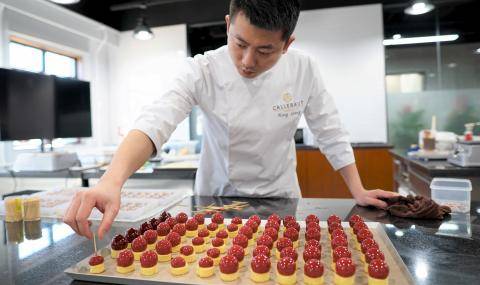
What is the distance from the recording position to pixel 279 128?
4.80 ft

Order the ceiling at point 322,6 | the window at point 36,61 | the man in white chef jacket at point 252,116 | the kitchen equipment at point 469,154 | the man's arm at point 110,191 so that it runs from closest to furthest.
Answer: the man's arm at point 110,191
the man in white chef jacket at point 252,116
the kitchen equipment at point 469,154
the window at point 36,61
the ceiling at point 322,6

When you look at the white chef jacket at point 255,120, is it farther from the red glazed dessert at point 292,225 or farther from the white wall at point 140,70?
the white wall at point 140,70

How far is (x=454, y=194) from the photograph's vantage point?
123 centimetres

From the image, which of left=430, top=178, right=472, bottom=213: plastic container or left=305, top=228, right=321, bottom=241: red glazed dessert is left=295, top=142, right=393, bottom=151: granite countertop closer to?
left=430, top=178, right=472, bottom=213: plastic container

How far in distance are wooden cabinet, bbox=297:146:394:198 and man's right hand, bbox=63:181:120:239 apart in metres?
3.20

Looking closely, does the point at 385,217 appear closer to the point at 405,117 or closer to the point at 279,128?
the point at 279,128

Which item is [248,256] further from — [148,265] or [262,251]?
[148,265]

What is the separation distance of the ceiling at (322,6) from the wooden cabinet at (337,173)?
69.8 inches

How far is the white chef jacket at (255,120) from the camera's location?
1423 mm

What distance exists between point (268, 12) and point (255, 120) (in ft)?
1.71

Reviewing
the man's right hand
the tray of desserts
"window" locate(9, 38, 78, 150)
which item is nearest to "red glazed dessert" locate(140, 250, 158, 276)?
the tray of desserts

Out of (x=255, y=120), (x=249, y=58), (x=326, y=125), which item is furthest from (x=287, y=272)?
(x=326, y=125)

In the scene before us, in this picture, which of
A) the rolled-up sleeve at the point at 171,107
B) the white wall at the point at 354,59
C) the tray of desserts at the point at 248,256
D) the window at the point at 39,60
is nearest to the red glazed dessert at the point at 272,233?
the tray of desserts at the point at 248,256

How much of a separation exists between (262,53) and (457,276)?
2.53ft
